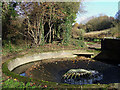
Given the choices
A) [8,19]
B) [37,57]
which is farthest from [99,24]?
[37,57]

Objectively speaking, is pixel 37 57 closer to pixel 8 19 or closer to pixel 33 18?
pixel 33 18

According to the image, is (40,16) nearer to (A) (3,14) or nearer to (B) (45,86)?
(A) (3,14)

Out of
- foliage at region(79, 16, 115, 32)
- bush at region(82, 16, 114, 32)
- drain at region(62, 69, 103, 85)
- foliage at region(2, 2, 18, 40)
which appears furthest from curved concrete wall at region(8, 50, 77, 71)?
bush at region(82, 16, 114, 32)

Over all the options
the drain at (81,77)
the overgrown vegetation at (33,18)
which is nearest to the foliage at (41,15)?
the overgrown vegetation at (33,18)

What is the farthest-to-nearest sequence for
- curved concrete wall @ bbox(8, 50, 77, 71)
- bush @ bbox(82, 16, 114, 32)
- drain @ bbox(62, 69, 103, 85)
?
bush @ bbox(82, 16, 114, 32) < curved concrete wall @ bbox(8, 50, 77, 71) < drain @ bbox(62, 69, 103, 85)

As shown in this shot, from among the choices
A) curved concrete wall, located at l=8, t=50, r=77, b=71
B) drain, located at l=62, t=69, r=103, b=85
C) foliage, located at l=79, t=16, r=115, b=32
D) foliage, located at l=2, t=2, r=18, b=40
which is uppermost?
foliage, located at l=79, t=16, r=115, b=32

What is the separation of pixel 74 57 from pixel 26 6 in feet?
18.9

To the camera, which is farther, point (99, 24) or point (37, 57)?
point (99, 24)

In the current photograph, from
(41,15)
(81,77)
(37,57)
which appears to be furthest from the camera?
(41,15)

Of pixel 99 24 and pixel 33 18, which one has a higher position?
pixel 99 24

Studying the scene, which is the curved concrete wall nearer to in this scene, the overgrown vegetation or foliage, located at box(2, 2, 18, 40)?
the overgrown vegetation

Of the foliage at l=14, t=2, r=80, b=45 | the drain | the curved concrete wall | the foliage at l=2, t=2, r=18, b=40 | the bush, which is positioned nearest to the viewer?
the drain

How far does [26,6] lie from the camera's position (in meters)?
9.72

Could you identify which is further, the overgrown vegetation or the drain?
the overgrown vegetation
